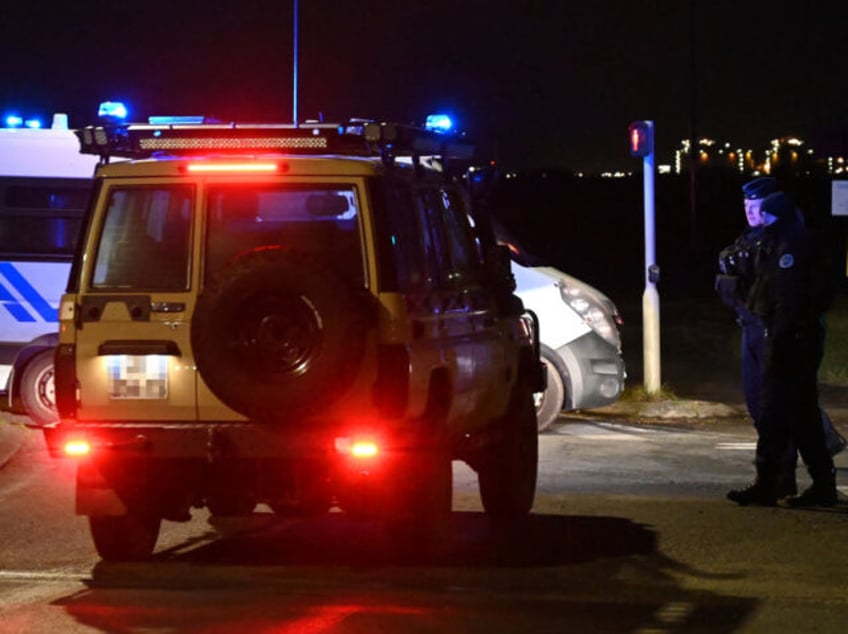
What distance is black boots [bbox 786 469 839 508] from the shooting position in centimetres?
1012

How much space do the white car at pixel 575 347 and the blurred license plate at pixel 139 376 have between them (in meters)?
6.90

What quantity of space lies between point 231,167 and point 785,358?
12.0ft

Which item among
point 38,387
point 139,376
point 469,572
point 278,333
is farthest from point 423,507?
point 38,387

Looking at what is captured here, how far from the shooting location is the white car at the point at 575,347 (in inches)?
567

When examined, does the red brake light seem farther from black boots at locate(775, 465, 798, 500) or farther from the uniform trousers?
black boots at locate(775, 465, 798, 500)

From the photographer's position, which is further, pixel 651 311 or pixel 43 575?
pixel 651 311

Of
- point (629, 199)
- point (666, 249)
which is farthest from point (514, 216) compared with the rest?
point (666, 249)

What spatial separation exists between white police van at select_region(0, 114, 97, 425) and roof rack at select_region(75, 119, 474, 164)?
21.2ft

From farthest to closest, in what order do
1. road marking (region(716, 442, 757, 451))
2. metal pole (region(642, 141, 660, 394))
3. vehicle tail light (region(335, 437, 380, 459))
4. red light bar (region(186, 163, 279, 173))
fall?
metal pole (region(642, 141, 660, 394)) < road marking (region(716, 442, 757, 451)) < red light bar (region(186, 163, 279, 173)) < vehicle tail light (region(335, 437, 380, 459))

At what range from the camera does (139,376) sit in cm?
780

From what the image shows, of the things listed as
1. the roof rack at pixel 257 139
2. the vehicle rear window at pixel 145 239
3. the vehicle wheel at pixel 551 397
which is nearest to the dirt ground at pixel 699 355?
the vehicle wheel at pixel 551 397

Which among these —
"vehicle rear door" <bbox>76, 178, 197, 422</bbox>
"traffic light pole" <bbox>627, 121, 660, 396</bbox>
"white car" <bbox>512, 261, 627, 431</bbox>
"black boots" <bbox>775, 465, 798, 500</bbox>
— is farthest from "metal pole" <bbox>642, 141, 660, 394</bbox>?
"vehicle rear door" <bbox>76, 178, 197, 422</bbox>

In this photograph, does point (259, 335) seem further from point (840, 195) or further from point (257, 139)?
point (840, 195)

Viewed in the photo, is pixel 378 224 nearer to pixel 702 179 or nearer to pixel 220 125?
pixel 220 125
